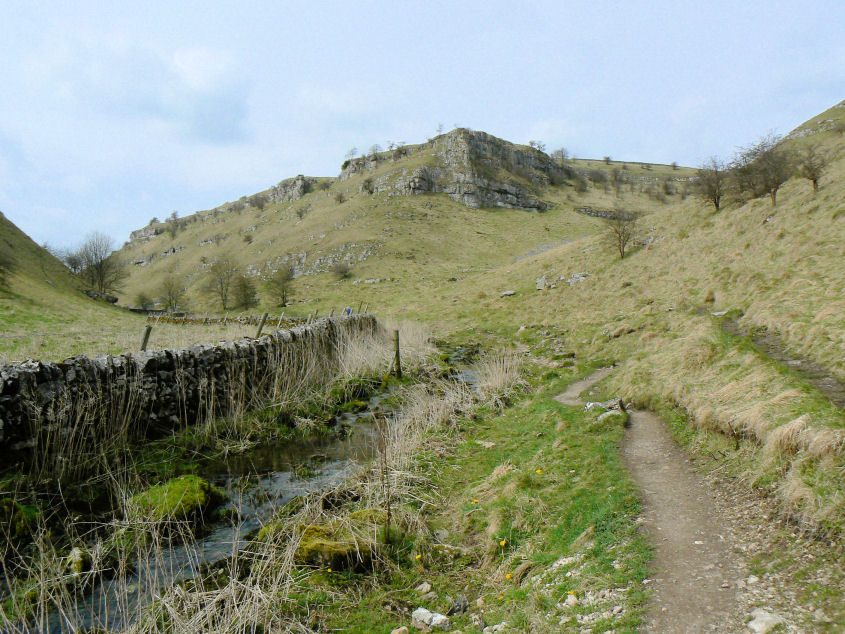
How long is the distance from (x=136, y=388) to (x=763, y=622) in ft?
35.5

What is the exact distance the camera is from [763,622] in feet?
11.1

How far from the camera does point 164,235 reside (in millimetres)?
141000

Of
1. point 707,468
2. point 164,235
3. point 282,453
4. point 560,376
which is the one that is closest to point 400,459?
point 282,453

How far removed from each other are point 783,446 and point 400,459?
6.25 meters

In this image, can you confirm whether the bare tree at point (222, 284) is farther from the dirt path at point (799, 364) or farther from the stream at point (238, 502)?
the dirt path at point (799, 364)

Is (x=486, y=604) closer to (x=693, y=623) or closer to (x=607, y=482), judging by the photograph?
(x=693, y=623)

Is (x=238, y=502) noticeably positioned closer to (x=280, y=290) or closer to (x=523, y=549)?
(x=523, y=549)

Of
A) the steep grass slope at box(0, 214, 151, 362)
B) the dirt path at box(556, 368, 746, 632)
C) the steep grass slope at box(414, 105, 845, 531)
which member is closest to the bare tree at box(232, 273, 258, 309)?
the steep grass slope at box(0, 214, 151, 362)

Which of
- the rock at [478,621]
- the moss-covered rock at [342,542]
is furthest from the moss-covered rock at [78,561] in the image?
the rock at [478,621]

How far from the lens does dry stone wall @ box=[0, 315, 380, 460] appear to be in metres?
7.49

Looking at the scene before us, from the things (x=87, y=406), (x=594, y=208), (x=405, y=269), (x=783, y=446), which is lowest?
(x=783, y=446)

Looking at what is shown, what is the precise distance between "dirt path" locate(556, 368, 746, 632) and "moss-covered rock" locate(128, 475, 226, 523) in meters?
6.30

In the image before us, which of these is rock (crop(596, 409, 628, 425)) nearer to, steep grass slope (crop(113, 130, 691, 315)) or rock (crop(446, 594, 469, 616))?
rock (crop(446, 594, 469, 616))

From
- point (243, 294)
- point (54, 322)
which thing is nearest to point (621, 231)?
point (54, 322)
